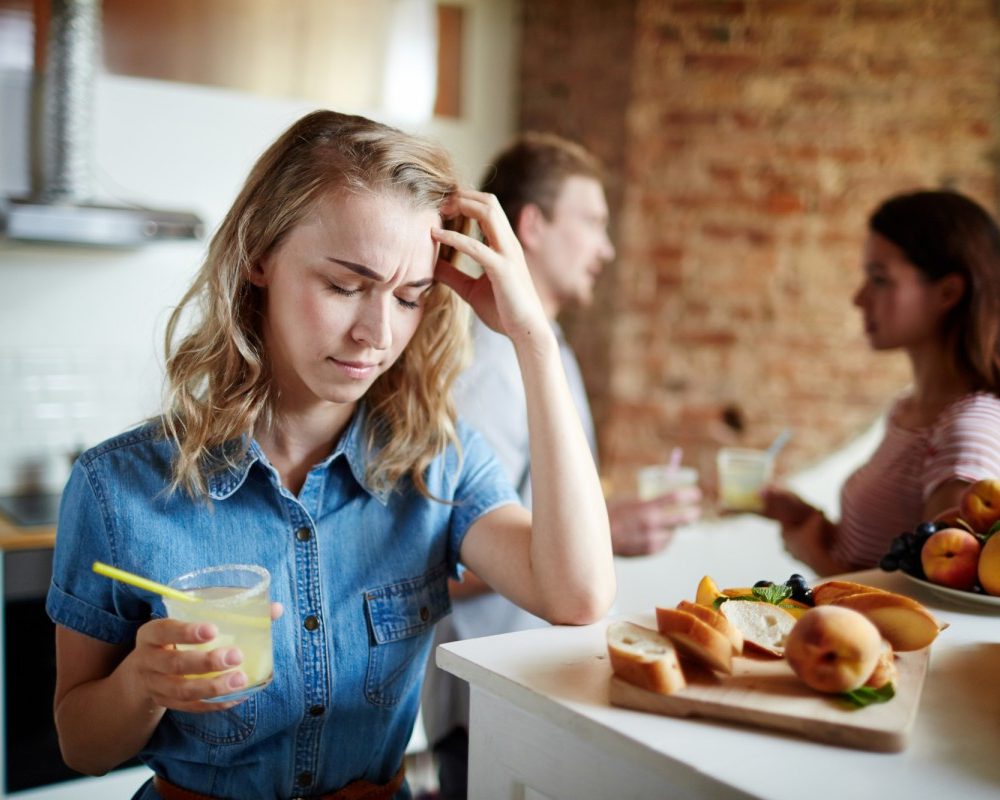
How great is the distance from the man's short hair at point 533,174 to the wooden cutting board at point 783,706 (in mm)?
1723

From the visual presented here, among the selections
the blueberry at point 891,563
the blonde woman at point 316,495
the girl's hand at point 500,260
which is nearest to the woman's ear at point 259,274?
the blonde woman at point 316,495

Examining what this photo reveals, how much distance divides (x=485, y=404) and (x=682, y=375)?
169 cm

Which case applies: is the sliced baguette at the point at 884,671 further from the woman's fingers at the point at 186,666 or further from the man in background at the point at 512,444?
the man in background at the point at 512,444

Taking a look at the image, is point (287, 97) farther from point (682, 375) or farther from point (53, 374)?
point (682, 375)

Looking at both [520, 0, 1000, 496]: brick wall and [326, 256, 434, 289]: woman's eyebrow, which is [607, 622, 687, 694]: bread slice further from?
[520, 0, 1000, 496]: brick wall

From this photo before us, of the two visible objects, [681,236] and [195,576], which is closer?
[195,576]

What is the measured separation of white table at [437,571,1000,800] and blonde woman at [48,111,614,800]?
220 millimetres

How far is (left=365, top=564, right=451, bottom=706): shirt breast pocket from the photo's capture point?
4.32 ft

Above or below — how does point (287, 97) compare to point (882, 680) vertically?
above

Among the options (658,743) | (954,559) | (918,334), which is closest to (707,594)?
(658,743)

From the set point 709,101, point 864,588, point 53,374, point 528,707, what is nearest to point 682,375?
point 709,101

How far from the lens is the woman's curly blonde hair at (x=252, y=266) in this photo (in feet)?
4.06

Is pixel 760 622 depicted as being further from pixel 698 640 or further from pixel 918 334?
pixel 918 334

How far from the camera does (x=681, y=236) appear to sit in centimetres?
351
